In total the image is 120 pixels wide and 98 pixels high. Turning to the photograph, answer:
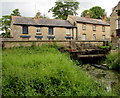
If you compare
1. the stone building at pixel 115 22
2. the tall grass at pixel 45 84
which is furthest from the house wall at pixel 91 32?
the tall grass at pixel 45 84

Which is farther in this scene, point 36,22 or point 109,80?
point 36,22

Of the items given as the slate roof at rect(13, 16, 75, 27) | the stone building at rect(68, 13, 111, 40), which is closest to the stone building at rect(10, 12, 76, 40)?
the slate roof at rect(13, 16, 75, 27)

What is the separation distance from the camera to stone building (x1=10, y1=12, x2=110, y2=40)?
900 inches

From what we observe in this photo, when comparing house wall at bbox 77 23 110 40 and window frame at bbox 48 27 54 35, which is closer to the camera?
window frame at bbox 48 27 54 35

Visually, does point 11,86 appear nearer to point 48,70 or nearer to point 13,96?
point 13,96

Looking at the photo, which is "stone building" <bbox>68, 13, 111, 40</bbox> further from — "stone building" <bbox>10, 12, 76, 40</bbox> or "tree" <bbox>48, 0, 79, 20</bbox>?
"tree" <bbox>48, 0, 79, 20</bbox>

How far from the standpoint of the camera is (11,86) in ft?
14.6

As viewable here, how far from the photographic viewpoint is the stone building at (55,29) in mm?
22850

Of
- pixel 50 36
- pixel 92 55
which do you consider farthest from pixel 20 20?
pixel 92 55

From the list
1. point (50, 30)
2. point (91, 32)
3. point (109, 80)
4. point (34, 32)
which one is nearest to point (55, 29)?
point (50, 30)

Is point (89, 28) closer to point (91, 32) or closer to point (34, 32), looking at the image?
point (91, 32)

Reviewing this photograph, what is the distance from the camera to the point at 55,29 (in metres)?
25.0

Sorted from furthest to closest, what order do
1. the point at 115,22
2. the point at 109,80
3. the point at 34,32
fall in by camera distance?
the point at 115,22, the point at 34,32, the point at 109,80

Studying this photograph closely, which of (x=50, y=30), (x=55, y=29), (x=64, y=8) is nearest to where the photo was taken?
(x=50, y=30)
